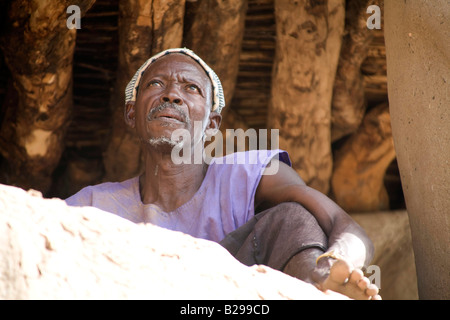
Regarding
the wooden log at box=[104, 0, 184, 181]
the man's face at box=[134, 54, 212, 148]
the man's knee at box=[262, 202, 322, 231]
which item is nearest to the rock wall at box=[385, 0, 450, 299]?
the man's knee at box=[262, 202, 322, 231]

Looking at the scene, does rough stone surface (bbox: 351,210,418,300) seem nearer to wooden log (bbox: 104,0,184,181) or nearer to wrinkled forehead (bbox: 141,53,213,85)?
wrinkled forehead (bbox: 141,53,213,85)

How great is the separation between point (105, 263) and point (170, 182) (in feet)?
4.03

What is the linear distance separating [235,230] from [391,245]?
5.12ft

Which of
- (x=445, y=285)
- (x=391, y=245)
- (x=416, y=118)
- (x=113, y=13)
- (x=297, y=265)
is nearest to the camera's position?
(x=297, y=265)

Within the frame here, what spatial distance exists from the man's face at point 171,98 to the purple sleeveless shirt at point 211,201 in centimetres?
21

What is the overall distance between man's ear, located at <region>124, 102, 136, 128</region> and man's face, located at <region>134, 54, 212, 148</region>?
0.08 metres

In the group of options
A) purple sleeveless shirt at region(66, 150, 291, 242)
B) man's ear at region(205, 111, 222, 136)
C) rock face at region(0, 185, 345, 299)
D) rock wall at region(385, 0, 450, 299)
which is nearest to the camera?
rock face at region(0, 185, 345, 299)

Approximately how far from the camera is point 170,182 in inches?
102

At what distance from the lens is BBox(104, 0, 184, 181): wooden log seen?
2684 millimetres

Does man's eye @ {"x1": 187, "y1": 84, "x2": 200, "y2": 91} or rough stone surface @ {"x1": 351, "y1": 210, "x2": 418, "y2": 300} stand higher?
man's eye @ {"x1": 187, "y1": 84, "x2": 200, "y2": 91}
